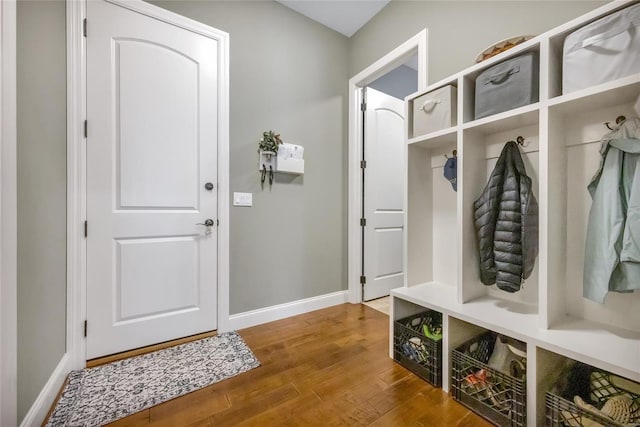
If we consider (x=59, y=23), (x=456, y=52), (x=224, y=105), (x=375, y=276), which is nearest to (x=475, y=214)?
(x=456, y=52)

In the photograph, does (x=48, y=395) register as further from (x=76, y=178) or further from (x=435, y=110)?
(x=435, y=110)

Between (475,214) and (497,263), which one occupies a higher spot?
(475,214)

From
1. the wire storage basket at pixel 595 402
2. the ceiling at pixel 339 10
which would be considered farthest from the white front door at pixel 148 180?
the wire storage basket at pixel 595 402

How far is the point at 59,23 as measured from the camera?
4.63 feet

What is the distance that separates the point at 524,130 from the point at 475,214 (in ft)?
1.74

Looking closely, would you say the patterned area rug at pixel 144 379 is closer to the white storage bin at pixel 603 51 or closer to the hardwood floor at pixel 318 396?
the hardwood floor at pixel 318 396

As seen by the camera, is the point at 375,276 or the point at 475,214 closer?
the point at 475,214

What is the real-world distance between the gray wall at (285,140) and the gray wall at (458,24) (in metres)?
0.54

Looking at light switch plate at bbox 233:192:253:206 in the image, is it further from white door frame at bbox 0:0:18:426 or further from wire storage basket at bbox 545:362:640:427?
wire storage basket at bbox 545:362:640:427

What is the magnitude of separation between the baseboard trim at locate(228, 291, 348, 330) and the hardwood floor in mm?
263

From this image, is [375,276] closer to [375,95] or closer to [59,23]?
[375,95]

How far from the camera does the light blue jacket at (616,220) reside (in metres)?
0.95

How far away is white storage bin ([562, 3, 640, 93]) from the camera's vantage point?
35.7 inches

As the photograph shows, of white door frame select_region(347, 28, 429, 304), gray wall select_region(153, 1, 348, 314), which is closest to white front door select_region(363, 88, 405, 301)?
white door frame select_region(347, 28, 429, 304)
